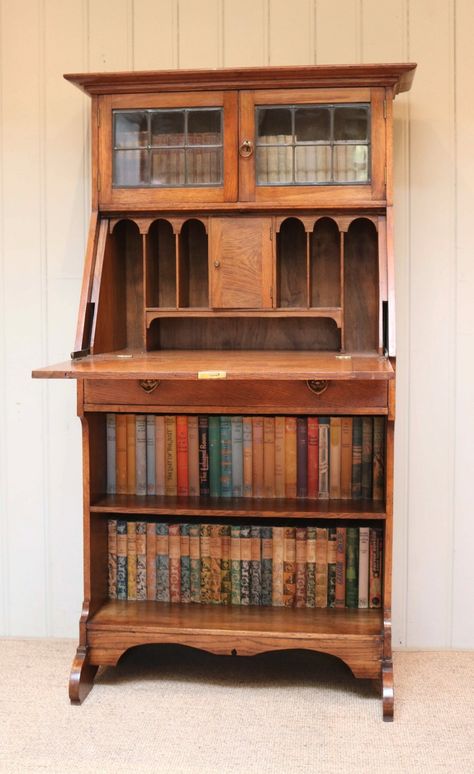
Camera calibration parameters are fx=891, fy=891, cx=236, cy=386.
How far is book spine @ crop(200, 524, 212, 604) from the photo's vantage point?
8.91 ft

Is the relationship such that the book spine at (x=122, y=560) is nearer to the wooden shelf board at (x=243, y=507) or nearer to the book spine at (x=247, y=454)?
the wooden shelf board at (x=243, y=507)

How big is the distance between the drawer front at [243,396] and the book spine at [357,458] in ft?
0.68

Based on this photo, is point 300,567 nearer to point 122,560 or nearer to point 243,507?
point 243,507

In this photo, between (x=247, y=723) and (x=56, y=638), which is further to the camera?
(x=56, y=638)

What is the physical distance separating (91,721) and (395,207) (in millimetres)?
1794

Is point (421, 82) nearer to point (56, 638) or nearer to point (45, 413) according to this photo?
point (45, 413)

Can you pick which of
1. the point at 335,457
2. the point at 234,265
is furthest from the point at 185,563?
the point at 234,265

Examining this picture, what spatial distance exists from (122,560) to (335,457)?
2.39 feet

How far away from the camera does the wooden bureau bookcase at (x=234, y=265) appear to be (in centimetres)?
250

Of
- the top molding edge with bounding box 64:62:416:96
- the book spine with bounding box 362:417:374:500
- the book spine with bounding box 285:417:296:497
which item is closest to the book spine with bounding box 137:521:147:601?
the book spine with bounding box 285:417:296:497

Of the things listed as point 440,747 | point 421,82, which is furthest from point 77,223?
point 440,747

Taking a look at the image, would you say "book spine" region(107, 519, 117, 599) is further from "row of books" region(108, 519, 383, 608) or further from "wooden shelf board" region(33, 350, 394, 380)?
"wooden shelf board" region(33, 350, 394, 380)

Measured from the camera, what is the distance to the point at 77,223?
2957 mm

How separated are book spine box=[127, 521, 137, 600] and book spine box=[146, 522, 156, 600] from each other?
0.04 metres
